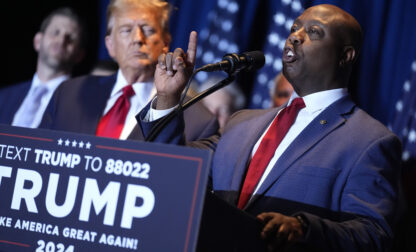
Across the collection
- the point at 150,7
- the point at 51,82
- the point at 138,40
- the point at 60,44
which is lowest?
the point at 51,82

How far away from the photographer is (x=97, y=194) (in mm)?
1291

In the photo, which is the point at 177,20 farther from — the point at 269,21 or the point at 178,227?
the point at 178,227

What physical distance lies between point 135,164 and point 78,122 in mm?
1320

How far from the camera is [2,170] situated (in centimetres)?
141

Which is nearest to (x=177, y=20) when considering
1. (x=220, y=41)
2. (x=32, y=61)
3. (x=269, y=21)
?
(x=220, y=41)

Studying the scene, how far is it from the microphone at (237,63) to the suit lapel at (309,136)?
11.7 inches

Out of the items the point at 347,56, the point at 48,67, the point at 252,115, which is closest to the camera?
the point at 347,56

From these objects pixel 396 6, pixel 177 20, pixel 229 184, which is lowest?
pixel 229 184

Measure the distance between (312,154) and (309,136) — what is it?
8cm

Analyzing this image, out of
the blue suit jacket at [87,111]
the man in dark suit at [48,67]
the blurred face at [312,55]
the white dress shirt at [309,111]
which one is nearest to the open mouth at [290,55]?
the blurred face at [312,55]

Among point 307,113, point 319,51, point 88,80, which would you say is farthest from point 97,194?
point 88,80

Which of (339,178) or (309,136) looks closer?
(339,178)

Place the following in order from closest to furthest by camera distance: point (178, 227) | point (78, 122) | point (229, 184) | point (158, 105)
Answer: point (178, 227) → point (158, 105) → point (229, 184) → point (78, 122)

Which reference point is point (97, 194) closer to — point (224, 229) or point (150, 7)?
point (224, 229)
